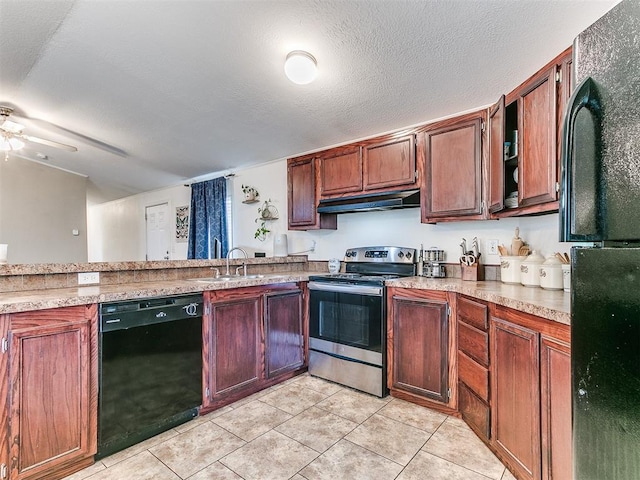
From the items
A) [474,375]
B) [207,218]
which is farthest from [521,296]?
[207,218]

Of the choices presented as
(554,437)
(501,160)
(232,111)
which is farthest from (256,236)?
(554,437)

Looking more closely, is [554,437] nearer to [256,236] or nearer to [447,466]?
[447,466]

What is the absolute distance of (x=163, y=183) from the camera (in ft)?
18.7

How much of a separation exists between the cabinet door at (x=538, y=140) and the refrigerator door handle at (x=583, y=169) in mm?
1164

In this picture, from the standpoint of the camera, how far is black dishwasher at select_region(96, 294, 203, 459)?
1.80 m

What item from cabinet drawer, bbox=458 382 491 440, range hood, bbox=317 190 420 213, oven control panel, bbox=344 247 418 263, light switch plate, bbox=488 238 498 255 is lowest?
cabinet drawer, bbox=458 382 491 440

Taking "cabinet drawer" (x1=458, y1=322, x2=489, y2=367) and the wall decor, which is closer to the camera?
"cabinet drawer" (x1=458, y1=322, x2=489, y2=367)

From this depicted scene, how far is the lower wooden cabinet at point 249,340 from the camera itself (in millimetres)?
2322

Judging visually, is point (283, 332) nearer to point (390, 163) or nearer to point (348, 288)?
point (348, 288)

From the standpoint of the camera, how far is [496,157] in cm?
224

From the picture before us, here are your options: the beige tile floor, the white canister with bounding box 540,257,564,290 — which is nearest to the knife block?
the white canister with bounding box 540,257,564,290

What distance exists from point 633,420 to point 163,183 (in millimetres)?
6229

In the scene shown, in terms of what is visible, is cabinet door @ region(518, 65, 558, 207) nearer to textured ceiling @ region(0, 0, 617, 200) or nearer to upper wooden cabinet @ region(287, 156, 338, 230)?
textured ceiling @ region(0, 0, 617, 200)

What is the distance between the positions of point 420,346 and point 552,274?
99 centimetres
